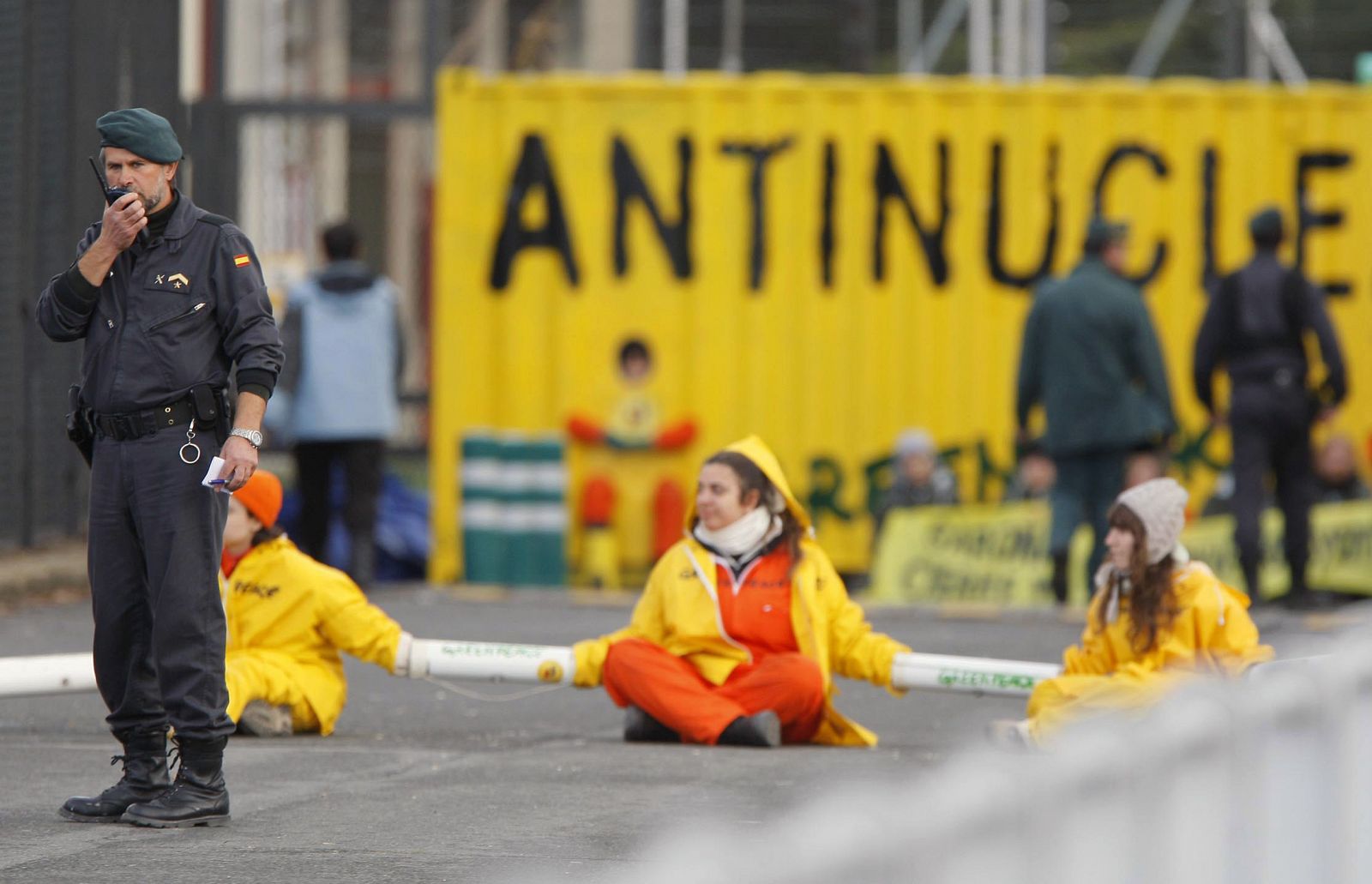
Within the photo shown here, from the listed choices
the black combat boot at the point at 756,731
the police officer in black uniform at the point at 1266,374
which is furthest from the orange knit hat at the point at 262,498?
the police officer in black uniform at the point at 1266,374

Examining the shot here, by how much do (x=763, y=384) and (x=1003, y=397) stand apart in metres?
1.43

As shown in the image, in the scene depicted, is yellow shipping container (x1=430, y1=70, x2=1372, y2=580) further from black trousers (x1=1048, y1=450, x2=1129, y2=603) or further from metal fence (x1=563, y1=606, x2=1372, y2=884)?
metal fence (x1=563, y1=606, x2=1372, y2=884)

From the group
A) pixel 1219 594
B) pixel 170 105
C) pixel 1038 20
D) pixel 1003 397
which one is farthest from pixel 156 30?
pixel 1038 20

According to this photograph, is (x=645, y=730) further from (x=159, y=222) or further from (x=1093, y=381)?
(x=1093, y=381)

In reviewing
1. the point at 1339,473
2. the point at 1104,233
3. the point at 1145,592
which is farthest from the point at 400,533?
the point at 1145,592

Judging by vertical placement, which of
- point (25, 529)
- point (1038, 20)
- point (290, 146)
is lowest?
point (25, 529)

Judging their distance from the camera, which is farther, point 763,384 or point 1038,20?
point 1038,20

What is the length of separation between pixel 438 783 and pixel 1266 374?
258 inches

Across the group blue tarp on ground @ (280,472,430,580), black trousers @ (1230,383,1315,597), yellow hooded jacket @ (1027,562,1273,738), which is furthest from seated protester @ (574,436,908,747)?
blue tarp on ground @ (280,472,430,580)

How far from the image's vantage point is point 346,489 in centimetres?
1291

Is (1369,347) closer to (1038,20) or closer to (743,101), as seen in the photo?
(743,101)

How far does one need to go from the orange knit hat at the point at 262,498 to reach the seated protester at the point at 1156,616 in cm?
242

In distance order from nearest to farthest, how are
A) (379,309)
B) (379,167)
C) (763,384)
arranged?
(379,309), (763,384), (379,167)

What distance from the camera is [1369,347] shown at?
14.1 meters
